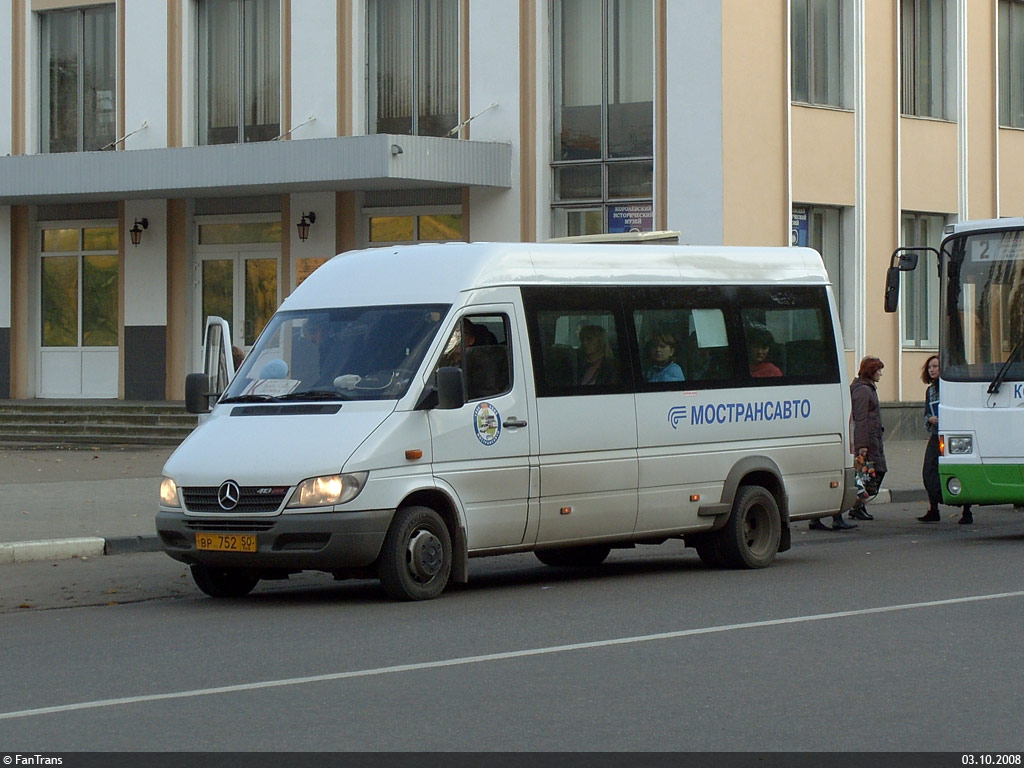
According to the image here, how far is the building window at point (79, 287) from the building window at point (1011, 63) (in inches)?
681

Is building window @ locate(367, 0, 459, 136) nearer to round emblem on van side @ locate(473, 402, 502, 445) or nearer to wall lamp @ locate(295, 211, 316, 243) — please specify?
wall lamp @ locate(295, 211, 316, 243)

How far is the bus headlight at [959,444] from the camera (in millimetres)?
15477

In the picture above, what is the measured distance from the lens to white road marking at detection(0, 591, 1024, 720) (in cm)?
743

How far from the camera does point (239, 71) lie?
30.5 m

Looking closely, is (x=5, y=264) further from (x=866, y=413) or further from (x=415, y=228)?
(x=866, y=413)

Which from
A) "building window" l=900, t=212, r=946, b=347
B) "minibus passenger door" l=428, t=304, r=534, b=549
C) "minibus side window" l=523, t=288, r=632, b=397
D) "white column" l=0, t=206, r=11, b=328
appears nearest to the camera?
"minibus passenger door" l=428, t=304, r=534, b=549

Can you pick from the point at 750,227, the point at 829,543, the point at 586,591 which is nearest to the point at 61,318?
the point at 750,227

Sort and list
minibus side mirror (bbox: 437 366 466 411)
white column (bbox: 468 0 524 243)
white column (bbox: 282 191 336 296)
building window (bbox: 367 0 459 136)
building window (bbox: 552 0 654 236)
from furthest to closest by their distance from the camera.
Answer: white column (bbox: 282 191 336 296) → building window (bbox: 367 0 459 136) → white column (bbox: 468 0 524 243) → building window (bbox: 552 0 654 236) → minibus side mirror (bbox: 437 366 466 411)

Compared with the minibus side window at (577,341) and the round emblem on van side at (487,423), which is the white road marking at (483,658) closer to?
the round emblem on van side at (487,423)

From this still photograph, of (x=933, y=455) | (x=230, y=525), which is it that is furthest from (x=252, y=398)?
(x=933, y=455)

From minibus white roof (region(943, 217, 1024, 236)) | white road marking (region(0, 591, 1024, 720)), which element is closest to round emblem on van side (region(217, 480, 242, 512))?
white road marking (region(0, 591, 1024, 720))

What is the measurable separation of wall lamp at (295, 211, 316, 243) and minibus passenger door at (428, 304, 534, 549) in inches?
714

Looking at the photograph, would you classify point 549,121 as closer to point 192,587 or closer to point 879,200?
point 879,200

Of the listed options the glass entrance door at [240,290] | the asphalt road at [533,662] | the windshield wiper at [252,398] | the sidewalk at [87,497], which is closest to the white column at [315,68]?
the glass entrance door at [240,290]
